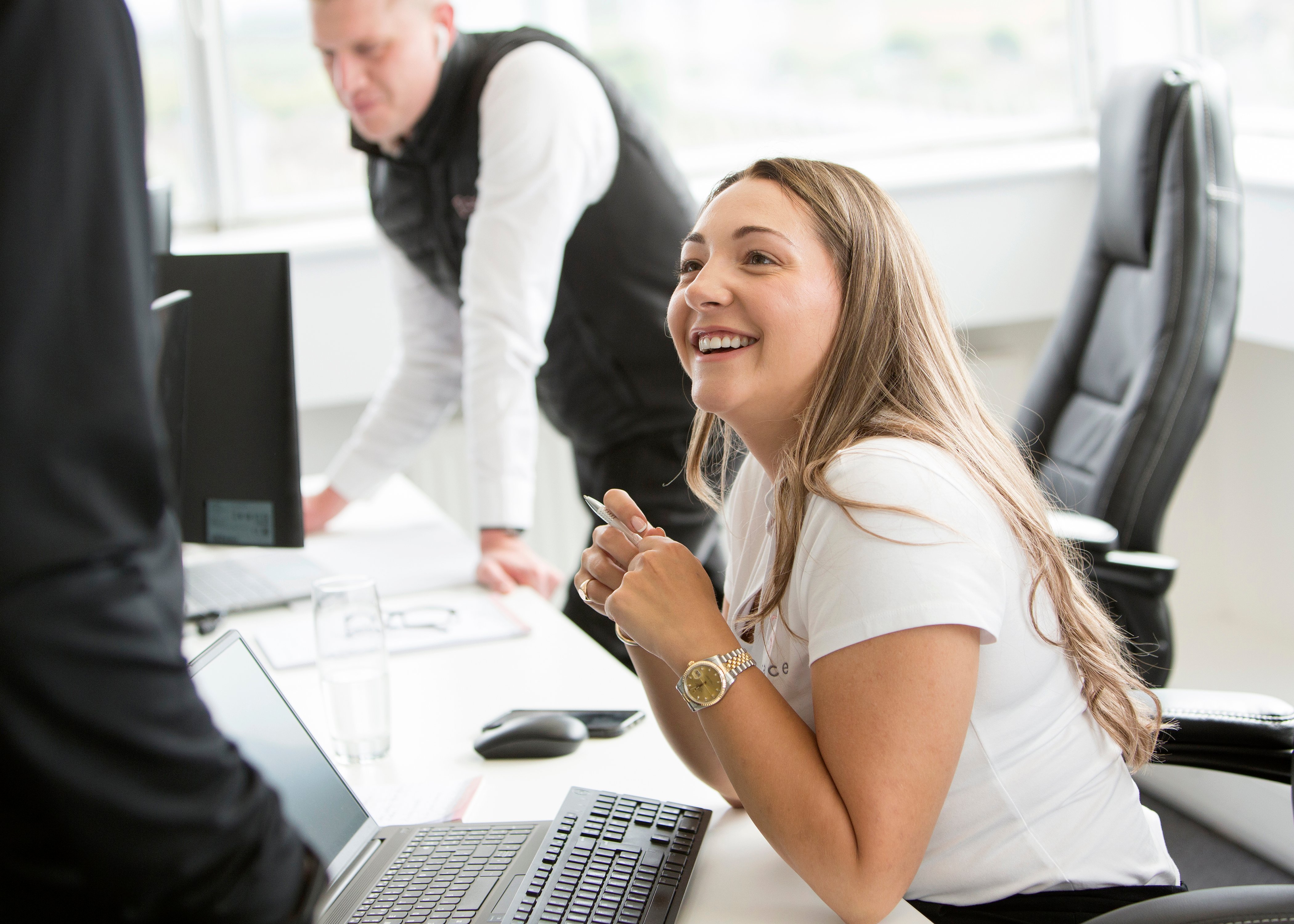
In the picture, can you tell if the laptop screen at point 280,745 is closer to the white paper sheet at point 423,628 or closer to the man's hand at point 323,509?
the white paper sheet at point 423,628

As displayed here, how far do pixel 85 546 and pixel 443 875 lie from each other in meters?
0.54

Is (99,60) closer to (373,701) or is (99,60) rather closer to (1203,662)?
(373,701)

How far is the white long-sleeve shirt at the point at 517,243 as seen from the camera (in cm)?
176

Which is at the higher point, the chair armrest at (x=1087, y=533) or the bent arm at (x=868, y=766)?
the bent arm at (x=868, y=766)

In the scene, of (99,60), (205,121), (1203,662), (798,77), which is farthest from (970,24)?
(99,60)

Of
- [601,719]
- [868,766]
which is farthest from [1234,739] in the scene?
[601,719]

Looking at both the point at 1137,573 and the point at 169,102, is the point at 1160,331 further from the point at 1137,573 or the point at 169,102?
the point at 169,102

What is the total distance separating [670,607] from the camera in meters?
0.97

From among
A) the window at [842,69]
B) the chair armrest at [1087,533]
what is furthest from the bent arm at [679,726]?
the window at [842,69]

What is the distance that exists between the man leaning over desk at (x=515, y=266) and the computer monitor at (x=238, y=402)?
0.99 feet

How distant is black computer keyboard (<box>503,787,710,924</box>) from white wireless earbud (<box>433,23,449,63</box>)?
1217 mm

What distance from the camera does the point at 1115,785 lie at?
41.2 inches

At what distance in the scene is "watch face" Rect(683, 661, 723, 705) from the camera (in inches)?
35.9

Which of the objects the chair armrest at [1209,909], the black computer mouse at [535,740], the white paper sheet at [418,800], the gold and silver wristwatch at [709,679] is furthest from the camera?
the black computer mouse at [535,740]
